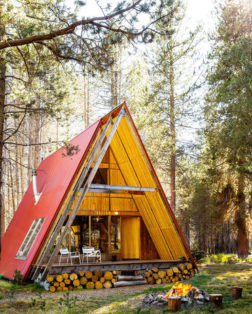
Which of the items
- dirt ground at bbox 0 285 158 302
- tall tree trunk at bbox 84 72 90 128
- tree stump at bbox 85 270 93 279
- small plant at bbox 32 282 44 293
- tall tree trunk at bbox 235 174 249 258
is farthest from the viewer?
tall tree trunk at bbox 84 72 90 128

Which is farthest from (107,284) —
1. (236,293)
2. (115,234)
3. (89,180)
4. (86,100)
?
(86,100)

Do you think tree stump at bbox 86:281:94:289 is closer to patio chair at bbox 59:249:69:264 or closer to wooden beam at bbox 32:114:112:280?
wooden beam at bbox 32:114:112:280

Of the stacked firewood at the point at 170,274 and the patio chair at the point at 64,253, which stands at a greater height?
the patio chair at the point at 64,253

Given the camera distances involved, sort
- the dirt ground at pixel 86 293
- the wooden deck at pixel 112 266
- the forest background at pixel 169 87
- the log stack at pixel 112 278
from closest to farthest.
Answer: the forest background at pixel 169 87 → the dirt ground at pixel 86 293 → the log stack at pixel 112 278 → the wooden deck at pixel 112 266

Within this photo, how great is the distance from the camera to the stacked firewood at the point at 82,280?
366 inches

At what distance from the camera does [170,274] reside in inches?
423

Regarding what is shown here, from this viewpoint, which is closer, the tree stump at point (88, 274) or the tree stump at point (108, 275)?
the tree stump at point (88, 274)

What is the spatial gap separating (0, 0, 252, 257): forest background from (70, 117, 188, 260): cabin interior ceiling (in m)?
2.12

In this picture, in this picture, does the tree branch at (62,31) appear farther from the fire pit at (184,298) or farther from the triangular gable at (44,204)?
the fire pit at (184,298)

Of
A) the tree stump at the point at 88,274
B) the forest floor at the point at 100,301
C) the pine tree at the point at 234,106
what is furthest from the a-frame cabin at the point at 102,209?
the pine tree at the point at 234,106

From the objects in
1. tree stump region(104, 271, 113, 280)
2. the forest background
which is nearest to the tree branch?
A: the forest background

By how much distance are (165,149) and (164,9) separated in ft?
39.9

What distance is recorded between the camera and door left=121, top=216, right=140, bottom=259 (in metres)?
13.2

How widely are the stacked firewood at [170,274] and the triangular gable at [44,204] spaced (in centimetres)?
332
